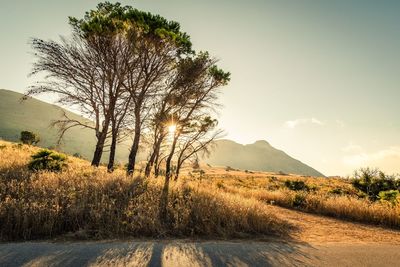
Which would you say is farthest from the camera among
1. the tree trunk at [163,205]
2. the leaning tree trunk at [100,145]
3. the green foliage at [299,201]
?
the leaning tree trunk at [100,145]

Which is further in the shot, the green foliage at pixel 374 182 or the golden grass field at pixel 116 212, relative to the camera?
the green foliage at pixel 374 182

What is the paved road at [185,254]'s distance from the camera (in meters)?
4.09

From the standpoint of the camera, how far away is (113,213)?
6270mm

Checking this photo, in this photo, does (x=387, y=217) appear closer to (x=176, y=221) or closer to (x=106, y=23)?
(x=176, y=221)

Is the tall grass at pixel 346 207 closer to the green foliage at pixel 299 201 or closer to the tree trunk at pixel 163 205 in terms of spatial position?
the green foliage at pixel 299 201

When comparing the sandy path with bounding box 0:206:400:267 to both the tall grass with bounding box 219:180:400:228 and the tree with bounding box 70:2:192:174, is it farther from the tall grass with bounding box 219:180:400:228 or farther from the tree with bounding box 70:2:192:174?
the tree with bounding box 70:2:192:174

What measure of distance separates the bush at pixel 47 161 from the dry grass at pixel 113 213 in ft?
12.3

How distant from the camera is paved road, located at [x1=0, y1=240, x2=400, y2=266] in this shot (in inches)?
161

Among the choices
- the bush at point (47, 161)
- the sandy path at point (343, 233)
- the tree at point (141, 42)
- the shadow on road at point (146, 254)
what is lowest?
the shadow on road at point (146, 254)

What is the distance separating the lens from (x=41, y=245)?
4.74 metres

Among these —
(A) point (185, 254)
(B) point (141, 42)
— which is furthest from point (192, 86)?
(A) point (185, 254)

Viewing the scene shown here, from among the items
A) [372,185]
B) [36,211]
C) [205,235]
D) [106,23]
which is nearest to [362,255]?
[205,235]

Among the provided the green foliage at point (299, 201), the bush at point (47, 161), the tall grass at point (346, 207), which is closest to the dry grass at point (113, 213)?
the tall grass at point (346, 207)

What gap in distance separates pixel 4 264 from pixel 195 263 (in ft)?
8.43
